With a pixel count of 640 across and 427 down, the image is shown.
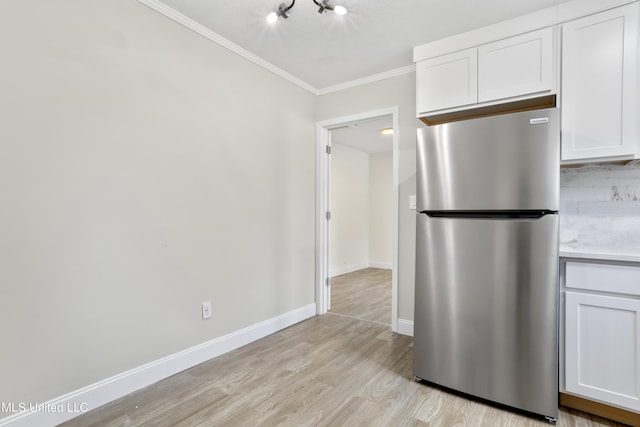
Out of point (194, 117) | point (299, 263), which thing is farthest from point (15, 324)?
point (299, 263)

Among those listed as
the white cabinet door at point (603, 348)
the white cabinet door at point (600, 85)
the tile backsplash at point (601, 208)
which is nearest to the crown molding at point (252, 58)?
the white cabinet door at point (600, 85)

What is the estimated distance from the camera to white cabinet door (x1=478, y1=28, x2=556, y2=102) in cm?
202

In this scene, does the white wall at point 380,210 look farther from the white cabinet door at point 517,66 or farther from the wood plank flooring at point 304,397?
the white cabinet door at point 517,66

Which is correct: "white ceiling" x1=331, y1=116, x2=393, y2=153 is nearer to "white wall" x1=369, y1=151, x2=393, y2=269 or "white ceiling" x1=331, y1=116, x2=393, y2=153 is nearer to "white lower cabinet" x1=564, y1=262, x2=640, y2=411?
"white wall" x1=369, y1=151, x2=393, y2=269

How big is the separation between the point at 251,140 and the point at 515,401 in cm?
256

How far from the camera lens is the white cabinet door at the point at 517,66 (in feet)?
6.61

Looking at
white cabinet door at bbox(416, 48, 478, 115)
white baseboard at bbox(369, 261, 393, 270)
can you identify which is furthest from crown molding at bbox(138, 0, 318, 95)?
white baseboard at bbox(369, 261, 393, 270)

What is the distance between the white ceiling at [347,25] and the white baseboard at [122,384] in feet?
7.67

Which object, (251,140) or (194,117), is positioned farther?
(251,140)

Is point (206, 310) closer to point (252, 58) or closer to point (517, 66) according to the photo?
point (252, 58)

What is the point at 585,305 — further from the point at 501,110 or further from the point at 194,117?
the point at 194,117

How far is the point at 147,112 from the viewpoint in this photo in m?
2.06
